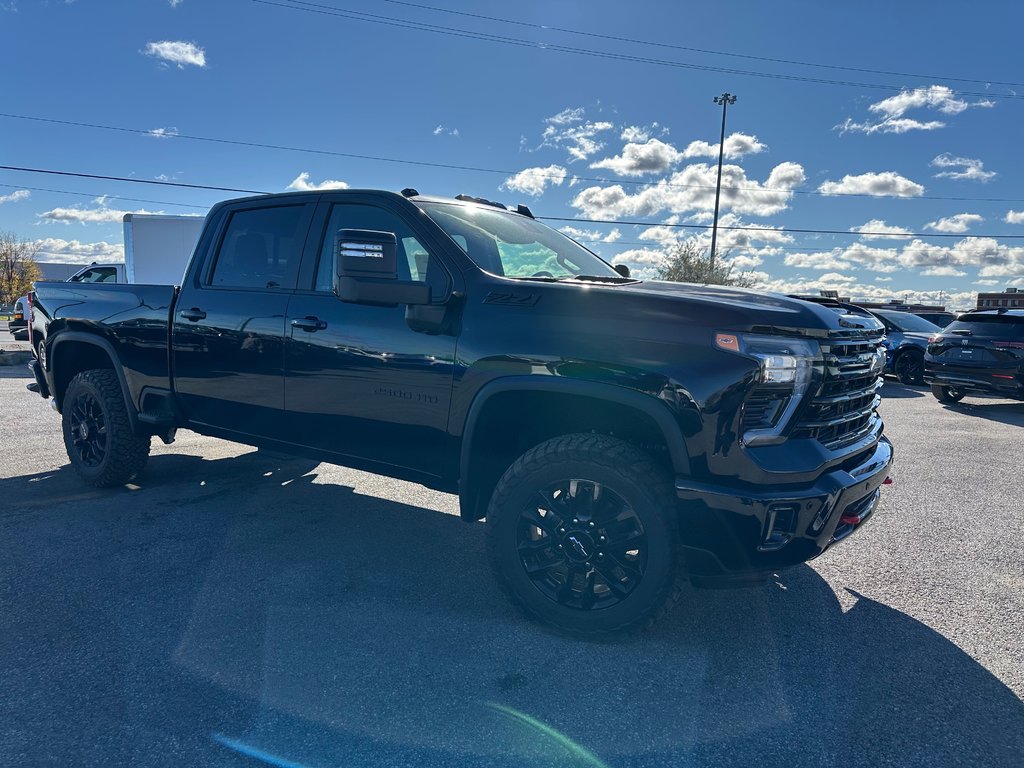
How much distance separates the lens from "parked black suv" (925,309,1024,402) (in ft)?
31.2

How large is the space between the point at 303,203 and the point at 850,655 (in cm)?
364

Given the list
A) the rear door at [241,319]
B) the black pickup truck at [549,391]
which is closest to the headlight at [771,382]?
the black pickup truck at [549,391]

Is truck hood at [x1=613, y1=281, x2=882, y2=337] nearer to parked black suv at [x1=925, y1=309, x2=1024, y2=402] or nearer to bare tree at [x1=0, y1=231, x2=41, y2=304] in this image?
parked black suv at [x1=925, y1=309, x2=1024, y2=402]

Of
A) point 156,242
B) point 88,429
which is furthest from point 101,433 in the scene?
point 156,242

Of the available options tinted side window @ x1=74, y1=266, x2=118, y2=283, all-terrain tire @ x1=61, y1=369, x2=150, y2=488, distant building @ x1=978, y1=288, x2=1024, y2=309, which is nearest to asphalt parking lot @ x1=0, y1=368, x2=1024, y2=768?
all-terrain tire @ x1=61, y1=369, x2=150, y2=488

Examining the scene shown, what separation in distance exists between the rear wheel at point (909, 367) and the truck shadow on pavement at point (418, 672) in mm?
11715

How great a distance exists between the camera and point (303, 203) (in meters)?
3.93

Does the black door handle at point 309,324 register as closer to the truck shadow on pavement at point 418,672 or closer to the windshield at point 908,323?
the truck shadow on pavement at point 418,672

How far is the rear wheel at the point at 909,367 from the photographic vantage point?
13.4m

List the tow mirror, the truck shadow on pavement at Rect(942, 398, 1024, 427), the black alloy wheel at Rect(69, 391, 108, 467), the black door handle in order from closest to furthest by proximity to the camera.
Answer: the tow mirror, the black door handle, the black alloy wheel at Rect(69, 391, 108, 467), the truck shadow on pavement at Rect(942, 398, 1024, 427)

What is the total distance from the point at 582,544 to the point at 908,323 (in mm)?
14496

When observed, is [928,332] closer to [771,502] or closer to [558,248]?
[558,248]

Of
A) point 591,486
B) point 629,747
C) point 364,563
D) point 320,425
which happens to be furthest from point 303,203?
point 629,747

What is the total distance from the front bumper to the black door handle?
2021mm
